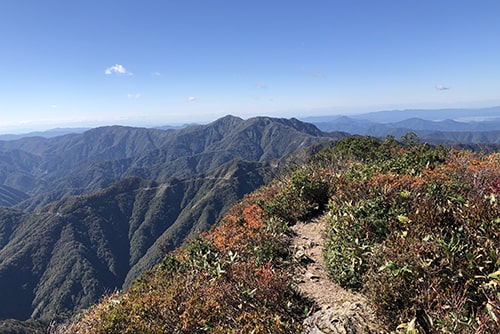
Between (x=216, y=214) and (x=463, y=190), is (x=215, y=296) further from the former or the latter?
(x=216, y=214)

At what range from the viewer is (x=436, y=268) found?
448 cm

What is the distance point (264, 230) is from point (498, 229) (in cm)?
587

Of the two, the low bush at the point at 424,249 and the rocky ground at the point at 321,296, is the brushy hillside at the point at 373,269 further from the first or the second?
the rocky ground at the point at 321,296

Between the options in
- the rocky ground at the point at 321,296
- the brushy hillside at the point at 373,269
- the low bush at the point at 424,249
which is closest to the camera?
the low bush at the point at 424,249

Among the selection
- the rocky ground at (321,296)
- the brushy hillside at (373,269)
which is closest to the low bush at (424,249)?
the brushy hillside at (373,269)

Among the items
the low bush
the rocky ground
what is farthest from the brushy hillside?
the rocky ground

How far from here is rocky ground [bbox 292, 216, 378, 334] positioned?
4.61m

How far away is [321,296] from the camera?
6430mm

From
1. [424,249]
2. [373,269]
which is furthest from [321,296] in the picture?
[424,249]

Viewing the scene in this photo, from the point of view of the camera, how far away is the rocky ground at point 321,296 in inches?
181

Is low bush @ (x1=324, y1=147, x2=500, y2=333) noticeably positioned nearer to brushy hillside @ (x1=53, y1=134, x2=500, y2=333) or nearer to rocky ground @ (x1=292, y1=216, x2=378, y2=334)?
brushy hillside @ (x1=53, y1=134, x2=500, y2=333)

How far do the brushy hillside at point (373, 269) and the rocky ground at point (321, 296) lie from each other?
0.23m

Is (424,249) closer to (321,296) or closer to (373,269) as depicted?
A: (373,269)

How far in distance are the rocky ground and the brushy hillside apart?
23 centimetres
